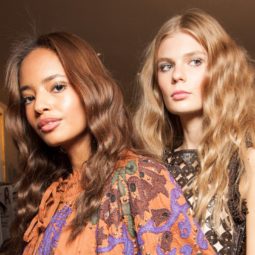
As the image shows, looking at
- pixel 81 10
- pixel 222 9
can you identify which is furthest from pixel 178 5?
pixel 81 10

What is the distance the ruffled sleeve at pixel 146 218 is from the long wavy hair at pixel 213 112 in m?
0.32

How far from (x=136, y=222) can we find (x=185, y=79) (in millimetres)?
581

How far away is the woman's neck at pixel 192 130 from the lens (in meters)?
1.51

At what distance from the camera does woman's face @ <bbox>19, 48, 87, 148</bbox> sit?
3.66 ft

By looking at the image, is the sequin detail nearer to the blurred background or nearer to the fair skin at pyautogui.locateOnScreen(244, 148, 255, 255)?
the fair skin at pyautogui.locateOnScreen(244, 148, 255, 255)

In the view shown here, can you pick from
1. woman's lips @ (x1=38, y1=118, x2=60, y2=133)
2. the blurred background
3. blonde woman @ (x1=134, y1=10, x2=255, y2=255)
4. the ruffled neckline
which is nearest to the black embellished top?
blonde woman @ (x1=134, y1=10, x2=255, y2=255)

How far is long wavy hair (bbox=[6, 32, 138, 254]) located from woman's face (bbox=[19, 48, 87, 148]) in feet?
0.06

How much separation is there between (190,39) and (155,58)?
146 mm

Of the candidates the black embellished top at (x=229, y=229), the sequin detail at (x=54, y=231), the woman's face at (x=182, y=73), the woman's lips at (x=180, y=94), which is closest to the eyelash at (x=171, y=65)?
the woman's face at (x=182, y=73)

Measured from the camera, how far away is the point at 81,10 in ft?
10.0

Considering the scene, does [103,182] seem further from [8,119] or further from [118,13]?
[118,13]

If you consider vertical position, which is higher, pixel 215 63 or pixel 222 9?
pixel 222 9

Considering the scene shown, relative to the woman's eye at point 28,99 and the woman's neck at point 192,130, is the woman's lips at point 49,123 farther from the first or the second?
the woman's neck at point 192,130

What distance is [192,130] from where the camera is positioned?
1.52 meters
